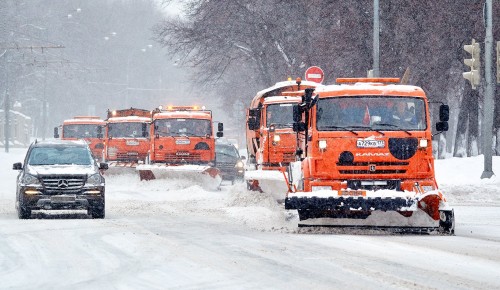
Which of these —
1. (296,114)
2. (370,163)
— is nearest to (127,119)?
(296,114)

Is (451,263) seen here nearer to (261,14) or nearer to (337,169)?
(337,169)

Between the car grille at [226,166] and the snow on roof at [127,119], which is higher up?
the snow on roof at [127,119]

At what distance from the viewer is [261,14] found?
53938 millimetres

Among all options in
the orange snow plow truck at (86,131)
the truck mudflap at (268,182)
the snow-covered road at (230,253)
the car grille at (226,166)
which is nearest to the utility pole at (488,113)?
the snow-covered road at (230,253)

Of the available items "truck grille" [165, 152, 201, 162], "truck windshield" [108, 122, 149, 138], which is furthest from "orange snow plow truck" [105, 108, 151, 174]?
"truck grille" [165, 152, 201, 162]

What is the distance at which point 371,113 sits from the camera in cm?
1912

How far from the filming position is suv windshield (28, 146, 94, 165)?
23734mm

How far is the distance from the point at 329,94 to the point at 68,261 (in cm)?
690

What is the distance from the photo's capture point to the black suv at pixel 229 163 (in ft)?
140

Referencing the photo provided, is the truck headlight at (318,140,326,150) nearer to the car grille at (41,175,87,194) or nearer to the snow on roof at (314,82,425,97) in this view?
the snow on roof at (314,82,425,97)

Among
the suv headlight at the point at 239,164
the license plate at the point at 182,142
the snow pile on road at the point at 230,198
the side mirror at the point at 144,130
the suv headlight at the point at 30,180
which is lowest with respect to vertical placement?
the snow pile on road at the point at 230,198

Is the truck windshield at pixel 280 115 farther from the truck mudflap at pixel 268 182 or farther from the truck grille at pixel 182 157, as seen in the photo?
the truck grille at pixel 182 157

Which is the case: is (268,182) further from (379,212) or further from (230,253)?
(230,253)

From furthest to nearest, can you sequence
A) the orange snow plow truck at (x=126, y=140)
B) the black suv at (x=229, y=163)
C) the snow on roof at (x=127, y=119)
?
the snow on roof at (x=127, y=119) < the orange snow plow truck at (x=126, y=140) < the black suv at (x=229, y=163)
